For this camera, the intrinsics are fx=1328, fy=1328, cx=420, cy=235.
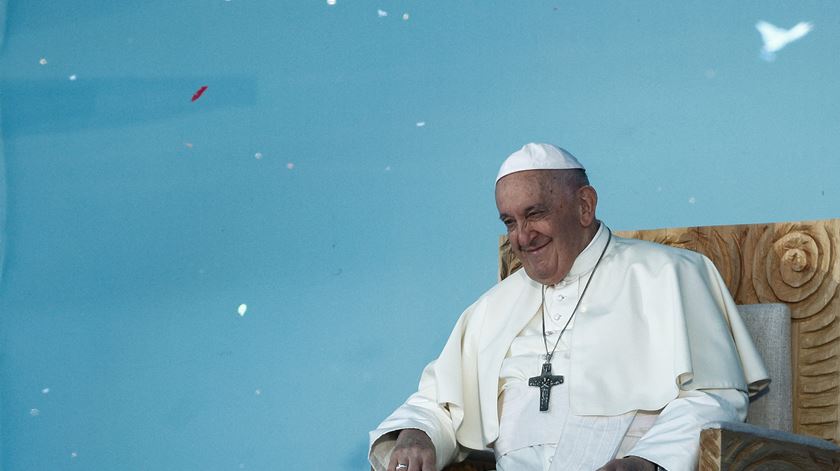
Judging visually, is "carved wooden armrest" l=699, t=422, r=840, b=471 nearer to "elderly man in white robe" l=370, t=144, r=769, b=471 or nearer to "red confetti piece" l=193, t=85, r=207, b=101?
"elderly man in white robe" l=370, t=144, r=769, b=471

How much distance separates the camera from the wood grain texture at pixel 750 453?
291cm

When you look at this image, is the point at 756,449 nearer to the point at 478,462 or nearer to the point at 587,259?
the point at 587,259

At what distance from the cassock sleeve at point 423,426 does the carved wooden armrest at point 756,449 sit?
91 cm

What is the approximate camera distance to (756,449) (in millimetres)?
2998

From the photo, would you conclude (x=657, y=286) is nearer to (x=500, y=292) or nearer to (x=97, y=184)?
(x=500, y=292)

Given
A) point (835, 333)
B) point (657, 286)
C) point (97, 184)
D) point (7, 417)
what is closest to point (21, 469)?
point (7, 417)

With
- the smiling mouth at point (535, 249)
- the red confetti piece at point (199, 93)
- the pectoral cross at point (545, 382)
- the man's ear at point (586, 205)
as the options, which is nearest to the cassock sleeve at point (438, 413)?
the pectoral cross at point (545, 382)

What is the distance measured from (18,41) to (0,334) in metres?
1.28


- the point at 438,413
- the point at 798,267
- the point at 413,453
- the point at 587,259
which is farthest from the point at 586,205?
the point at 413,453

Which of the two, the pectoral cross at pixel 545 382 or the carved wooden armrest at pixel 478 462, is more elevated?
the pectoral cross at pixel 545 382

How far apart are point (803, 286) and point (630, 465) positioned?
91 centimetres

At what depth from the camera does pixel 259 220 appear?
5234 mm

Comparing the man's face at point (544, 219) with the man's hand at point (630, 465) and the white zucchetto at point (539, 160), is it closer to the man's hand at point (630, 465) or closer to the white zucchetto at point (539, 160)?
the white zucchetto at point (539, 160)

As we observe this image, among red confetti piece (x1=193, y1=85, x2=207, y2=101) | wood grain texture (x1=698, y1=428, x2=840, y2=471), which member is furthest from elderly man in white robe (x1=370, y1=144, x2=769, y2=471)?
red confetti piece (x1=193, y1=85, x2=207, y2=101)
